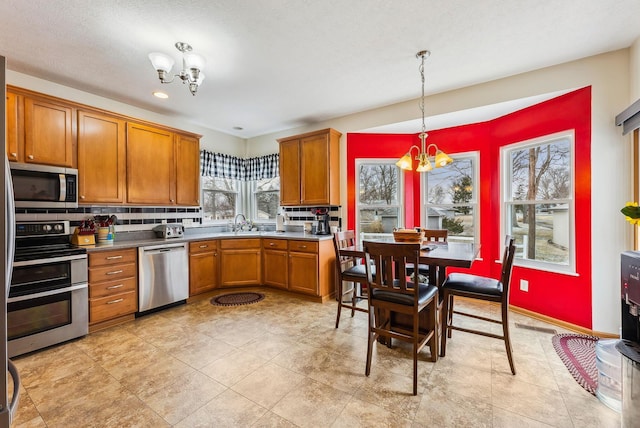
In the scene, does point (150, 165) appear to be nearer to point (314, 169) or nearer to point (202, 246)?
point (202, 246)

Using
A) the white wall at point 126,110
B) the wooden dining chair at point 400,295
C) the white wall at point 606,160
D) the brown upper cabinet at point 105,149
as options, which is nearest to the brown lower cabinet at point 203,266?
the brown upper cabinet at point 105,149

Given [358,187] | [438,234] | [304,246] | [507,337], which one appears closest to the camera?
[507,337]

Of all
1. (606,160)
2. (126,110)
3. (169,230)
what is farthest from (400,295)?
(126,110)

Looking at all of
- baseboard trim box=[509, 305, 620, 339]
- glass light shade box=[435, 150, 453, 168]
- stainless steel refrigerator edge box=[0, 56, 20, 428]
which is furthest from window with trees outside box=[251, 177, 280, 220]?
stainless steel refrigerator edge box=[0, 56, 20, 428]

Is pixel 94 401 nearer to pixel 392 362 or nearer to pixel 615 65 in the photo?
pixel 392 362

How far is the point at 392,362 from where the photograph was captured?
2227 mm

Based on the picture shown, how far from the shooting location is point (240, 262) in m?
4.12

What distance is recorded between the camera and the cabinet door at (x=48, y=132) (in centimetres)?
263

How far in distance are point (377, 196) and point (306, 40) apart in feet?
8.03

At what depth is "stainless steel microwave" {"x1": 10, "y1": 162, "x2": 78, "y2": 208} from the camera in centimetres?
255

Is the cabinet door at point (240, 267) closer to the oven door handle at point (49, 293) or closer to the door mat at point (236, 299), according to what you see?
the door mat at point (236, 299)

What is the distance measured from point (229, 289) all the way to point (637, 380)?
4122 millimetres

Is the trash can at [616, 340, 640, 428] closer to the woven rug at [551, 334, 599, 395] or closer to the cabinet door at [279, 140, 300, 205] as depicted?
the woven rug at [551, 334, 599, 395]

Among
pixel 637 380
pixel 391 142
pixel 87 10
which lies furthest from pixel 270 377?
pixel 391 142
